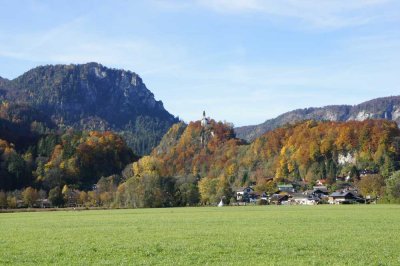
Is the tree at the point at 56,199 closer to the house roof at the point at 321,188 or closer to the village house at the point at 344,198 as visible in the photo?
the village house at the point at 344,198

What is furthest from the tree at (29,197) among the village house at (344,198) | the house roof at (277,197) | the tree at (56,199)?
the village house at (344,198)

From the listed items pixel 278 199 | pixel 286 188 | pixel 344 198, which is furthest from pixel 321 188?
pixel 344 198

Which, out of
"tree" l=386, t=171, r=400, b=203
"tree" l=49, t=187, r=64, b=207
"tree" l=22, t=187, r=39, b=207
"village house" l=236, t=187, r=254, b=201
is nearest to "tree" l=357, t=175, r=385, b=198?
"tree" l=386, t=171, r=400, b=203

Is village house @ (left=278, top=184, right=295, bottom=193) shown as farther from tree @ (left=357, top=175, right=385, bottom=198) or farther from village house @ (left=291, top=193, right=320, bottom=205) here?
tree @ (left=357, top=175, right=385, bottom=198)

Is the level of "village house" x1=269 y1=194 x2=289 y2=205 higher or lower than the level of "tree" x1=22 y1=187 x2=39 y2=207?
lower

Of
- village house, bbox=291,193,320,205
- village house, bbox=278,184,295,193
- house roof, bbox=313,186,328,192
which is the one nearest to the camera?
village house, bbox=291,193,320,205

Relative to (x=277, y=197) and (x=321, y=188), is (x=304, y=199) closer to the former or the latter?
(x=277, y=197)

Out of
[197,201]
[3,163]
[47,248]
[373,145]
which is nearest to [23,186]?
[3,163]

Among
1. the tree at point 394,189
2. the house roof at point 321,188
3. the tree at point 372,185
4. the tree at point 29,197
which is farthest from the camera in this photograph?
the house roof at point 321,188

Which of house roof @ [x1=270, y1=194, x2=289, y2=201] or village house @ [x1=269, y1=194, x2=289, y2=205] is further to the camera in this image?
house roof @ [x1=270, y1=194, x2=289, y2=201]

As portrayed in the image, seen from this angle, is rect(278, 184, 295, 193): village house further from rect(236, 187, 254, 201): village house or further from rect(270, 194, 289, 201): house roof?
rect(270, 194, 289, 201): house roof

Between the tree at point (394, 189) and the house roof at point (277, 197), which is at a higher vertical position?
the tree at point (394, 189)

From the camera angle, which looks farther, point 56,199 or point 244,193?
point 244,193

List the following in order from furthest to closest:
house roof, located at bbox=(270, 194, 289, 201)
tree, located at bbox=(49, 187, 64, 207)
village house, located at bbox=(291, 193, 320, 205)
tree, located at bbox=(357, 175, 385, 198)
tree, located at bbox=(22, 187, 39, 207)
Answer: house roof, located at bbox=(270, 194, 289, 201)
village house, located at bbox=(291, 193, 320, 205)
tree, located at bbox=(49, 187, 64, 207)
tree, located at bbox=(22, 187, 39, 207)
tree, located at bbox=(357, 175, 385, 198)
